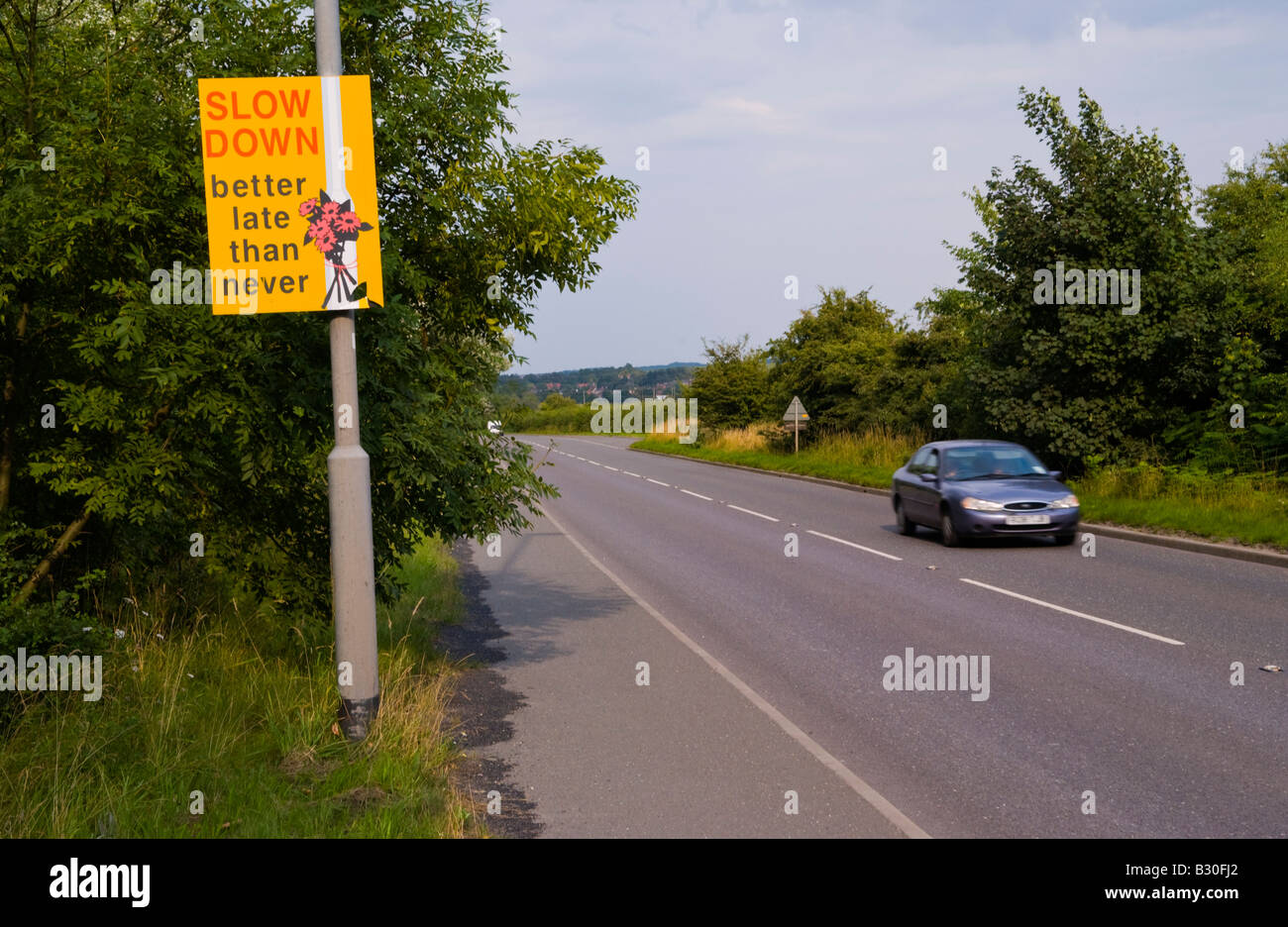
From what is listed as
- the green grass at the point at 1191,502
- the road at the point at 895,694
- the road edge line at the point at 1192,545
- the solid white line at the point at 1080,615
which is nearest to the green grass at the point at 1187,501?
the green grass at the point at 1191,502

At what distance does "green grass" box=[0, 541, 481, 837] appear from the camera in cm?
482

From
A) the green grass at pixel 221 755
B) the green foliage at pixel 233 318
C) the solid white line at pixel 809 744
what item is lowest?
the solid white line at pixel 809 744

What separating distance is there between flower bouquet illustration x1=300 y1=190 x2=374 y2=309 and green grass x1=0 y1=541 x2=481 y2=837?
2.35m

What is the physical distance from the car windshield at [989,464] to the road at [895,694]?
3.92 feet

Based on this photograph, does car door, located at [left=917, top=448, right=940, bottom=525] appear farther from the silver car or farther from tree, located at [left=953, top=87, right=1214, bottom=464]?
tree, located at [left=953, top=87, right=1214, bottom=464]

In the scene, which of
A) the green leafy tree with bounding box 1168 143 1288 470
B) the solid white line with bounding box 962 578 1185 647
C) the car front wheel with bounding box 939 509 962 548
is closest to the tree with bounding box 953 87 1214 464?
the green leafy tree with bounding box 1168 143 1288 470

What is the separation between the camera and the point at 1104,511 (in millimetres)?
18266

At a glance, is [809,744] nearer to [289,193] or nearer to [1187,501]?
[289,193]

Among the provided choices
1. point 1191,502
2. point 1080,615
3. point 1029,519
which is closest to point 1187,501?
point 1191,502

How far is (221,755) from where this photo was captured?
557 cm

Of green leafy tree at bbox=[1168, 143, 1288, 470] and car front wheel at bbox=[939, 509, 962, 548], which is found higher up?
green leafy tree at bbox=[1168, 143, 1288, 470]

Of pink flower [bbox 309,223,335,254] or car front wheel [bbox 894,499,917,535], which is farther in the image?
car front wheel [bbox 894,499,917,535]

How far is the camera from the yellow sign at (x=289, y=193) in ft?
19.9

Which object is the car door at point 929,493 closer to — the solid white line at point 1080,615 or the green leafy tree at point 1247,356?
the solid white line at point 1080,615
